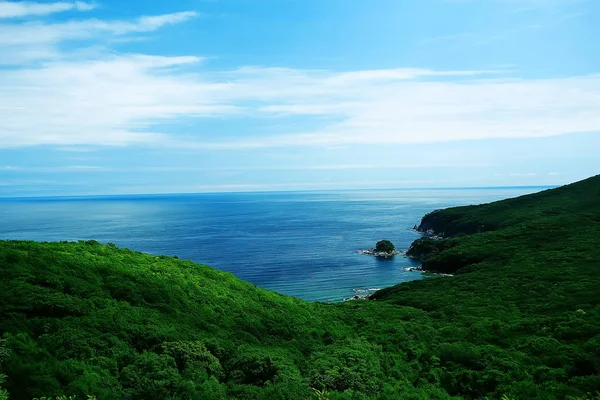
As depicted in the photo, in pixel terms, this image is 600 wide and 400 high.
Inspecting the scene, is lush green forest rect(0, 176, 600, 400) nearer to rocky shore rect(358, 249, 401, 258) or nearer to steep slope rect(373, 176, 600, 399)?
steep slope rect(373, 176, 600, 399)

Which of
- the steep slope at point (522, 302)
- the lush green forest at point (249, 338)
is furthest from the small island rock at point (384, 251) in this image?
the lush green forest at point (249, 338)

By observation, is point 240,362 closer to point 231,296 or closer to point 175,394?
point 175,394

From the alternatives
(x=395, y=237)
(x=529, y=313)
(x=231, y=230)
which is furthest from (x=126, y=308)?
(x=231, y=230)

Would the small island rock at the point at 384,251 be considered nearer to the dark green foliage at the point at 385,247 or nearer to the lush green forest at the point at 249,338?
the dark green foliage at the point at 385,247

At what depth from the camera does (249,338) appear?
35750 mm

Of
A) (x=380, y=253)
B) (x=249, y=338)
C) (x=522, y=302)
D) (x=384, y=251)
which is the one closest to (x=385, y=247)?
(x=384, y=251)

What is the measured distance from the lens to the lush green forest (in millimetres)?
25016

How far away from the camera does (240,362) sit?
97.6ft

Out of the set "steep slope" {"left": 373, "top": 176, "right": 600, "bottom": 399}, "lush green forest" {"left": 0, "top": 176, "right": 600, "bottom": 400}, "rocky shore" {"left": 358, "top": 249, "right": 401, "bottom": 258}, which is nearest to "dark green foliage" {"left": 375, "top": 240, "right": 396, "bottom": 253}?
"rocky shore" {"left": 358, "top": 249, "right": 401, "bottom": 258}

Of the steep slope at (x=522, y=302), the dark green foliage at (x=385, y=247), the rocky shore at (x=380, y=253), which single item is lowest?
the rocky shore at (x=380, y=253)

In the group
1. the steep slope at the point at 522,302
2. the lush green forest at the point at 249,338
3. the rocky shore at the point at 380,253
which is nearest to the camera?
the lush green forest at the point at 249,338

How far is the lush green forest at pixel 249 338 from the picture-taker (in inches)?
985

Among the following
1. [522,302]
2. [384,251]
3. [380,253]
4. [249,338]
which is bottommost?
[380,253]

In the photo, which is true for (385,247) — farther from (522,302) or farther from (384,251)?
(522,302)
